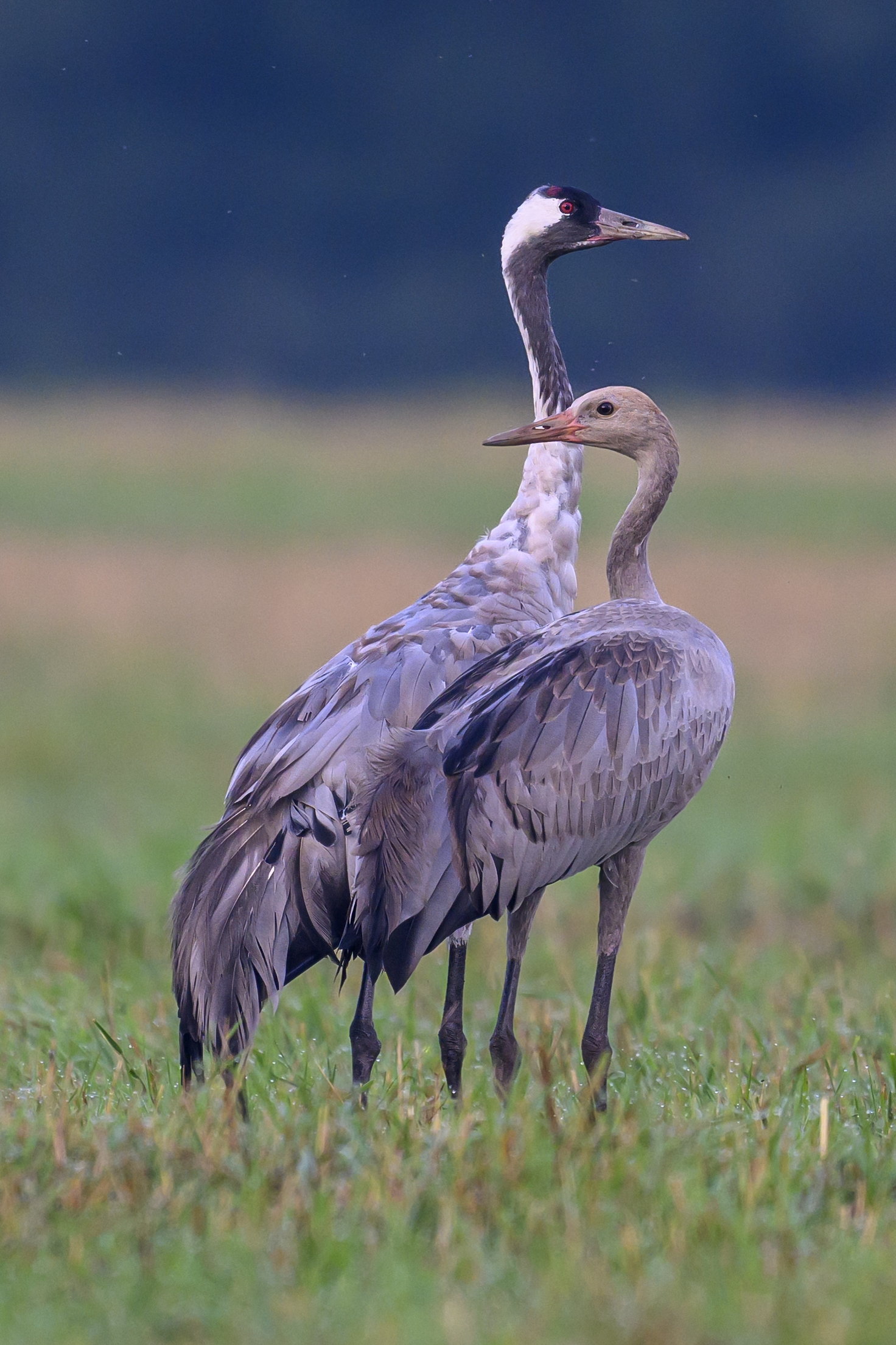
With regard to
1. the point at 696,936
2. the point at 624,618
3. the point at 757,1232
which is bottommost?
the point at 696,936

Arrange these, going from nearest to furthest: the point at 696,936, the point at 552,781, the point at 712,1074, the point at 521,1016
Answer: the point at 552,781, the point at 712,1074, the point at 521,1016, the point at 696,936

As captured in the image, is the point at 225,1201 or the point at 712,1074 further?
the point at 712,1074

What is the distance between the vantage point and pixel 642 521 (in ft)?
14.3

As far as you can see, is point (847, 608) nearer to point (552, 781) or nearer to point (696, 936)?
point (696, 936)

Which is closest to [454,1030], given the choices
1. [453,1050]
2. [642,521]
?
[453,1050]

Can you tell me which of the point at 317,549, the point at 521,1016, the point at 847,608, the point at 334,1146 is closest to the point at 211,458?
the point at 317,549

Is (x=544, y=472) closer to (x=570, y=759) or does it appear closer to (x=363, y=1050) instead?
(x=570, y=759)

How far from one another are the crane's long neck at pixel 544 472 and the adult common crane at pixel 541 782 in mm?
613

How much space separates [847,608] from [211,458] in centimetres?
1187

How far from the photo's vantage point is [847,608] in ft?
49.0

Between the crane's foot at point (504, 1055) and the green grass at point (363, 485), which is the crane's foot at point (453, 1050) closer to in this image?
the crane's foot at point (504, 1055)

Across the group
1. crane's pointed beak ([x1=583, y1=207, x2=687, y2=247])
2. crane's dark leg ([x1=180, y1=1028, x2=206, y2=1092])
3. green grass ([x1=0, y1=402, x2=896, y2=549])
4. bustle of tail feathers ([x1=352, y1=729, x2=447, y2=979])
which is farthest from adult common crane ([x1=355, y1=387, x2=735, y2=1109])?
green grass ([x1=0, y1=402, x2=896, y2=549])

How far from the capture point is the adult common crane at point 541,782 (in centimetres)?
380

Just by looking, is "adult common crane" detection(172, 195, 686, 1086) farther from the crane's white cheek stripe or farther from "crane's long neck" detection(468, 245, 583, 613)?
the crane's white cheek stripe
